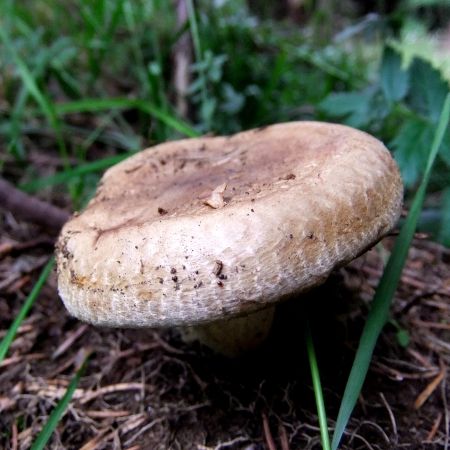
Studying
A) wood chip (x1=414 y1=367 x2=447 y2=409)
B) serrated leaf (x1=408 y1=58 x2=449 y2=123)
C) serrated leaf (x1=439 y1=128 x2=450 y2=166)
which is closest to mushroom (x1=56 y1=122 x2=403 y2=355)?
serrated leaf (x1=439 y1=128 x2=450 y2=166)

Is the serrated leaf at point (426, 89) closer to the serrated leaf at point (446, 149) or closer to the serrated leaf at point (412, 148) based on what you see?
the serrated leaf at point (412, 148)

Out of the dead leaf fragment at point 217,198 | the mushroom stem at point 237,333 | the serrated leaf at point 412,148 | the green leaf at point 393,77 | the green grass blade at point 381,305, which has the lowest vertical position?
the mushroom stem at point 237,333

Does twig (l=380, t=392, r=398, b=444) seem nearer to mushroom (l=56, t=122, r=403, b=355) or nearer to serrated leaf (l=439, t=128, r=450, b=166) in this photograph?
mushroom (l=56, t=122, r=403, b=355)

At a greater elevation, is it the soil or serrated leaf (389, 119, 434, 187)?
serrated leaf (389, 119, 434, 187)

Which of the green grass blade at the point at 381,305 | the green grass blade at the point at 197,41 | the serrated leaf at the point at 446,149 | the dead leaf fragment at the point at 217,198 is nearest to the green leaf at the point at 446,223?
the serrated leaf at the point at 446,149

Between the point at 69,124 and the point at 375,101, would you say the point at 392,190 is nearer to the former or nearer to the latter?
the point at 375,101

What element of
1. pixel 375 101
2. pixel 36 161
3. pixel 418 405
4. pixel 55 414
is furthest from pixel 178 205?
pixel 36 161
